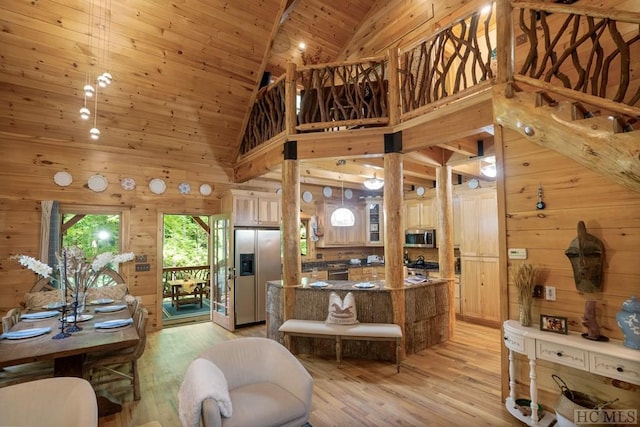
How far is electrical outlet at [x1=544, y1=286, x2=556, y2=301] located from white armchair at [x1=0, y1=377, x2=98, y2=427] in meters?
3.42

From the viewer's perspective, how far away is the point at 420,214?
707 centimetres

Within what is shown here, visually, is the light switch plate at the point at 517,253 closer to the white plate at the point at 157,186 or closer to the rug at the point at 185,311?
the white plate at the point at 157,186

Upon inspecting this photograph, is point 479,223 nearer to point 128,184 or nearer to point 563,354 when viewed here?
point 563,354

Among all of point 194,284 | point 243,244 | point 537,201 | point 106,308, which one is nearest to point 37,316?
point 106,308

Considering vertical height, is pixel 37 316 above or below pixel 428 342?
above

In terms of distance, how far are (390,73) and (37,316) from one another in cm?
493

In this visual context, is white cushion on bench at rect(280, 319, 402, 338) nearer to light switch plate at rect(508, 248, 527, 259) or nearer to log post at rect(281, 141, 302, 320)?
log post at rect(281, 141, 302, 320)

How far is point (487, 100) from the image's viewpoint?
10.4ft

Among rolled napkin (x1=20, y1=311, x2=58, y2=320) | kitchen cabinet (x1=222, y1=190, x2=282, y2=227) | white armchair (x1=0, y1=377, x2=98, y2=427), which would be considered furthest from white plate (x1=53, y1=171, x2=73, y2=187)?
white armchair (x1=0, y1=377, x2=98, y2=427)

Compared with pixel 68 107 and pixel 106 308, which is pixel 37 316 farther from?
pixel 68 107

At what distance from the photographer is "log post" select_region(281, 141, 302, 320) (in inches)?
170

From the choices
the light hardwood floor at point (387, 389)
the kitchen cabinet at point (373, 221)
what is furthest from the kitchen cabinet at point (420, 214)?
the light hardwood floor at point (387, 389)

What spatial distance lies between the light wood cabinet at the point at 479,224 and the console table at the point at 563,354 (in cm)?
294

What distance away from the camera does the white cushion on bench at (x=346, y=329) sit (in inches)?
145
